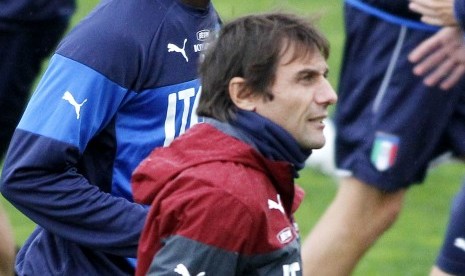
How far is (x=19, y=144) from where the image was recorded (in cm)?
400

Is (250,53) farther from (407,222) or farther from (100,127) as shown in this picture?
(407,222)

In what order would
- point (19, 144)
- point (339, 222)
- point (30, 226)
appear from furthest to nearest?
point (30, 226)
point (339, 222)
point (19, 144)

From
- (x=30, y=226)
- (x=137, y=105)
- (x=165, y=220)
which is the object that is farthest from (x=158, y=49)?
(x=30, y=226)

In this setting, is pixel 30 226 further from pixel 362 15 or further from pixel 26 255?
pixel 26 255

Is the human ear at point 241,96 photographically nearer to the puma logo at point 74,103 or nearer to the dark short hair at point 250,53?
the dark short hair at point 250,53

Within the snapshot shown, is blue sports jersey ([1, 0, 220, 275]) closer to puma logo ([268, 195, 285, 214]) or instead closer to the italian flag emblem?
puma logo ([268, 195, 285, 214])

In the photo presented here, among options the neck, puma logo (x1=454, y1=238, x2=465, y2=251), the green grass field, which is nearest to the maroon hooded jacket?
the neck

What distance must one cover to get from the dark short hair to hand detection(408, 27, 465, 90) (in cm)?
172

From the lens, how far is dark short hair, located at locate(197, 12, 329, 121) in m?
3.72

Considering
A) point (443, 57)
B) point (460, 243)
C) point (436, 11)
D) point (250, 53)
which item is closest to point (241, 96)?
point (250, 53)

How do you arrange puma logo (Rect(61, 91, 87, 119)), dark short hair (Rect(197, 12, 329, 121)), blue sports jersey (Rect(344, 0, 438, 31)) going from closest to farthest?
dark short hair (Rect(197, 12, 329, 121)) < puma logo (Rect(61, 91, 87, 119)) < blue sports jersey (Rect(344, 0, 438, 31))

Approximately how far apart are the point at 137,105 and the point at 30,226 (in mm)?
3309

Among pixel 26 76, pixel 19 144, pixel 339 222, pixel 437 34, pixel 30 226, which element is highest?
pixel 19 144

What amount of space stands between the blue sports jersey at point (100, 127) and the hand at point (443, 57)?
149 cm
